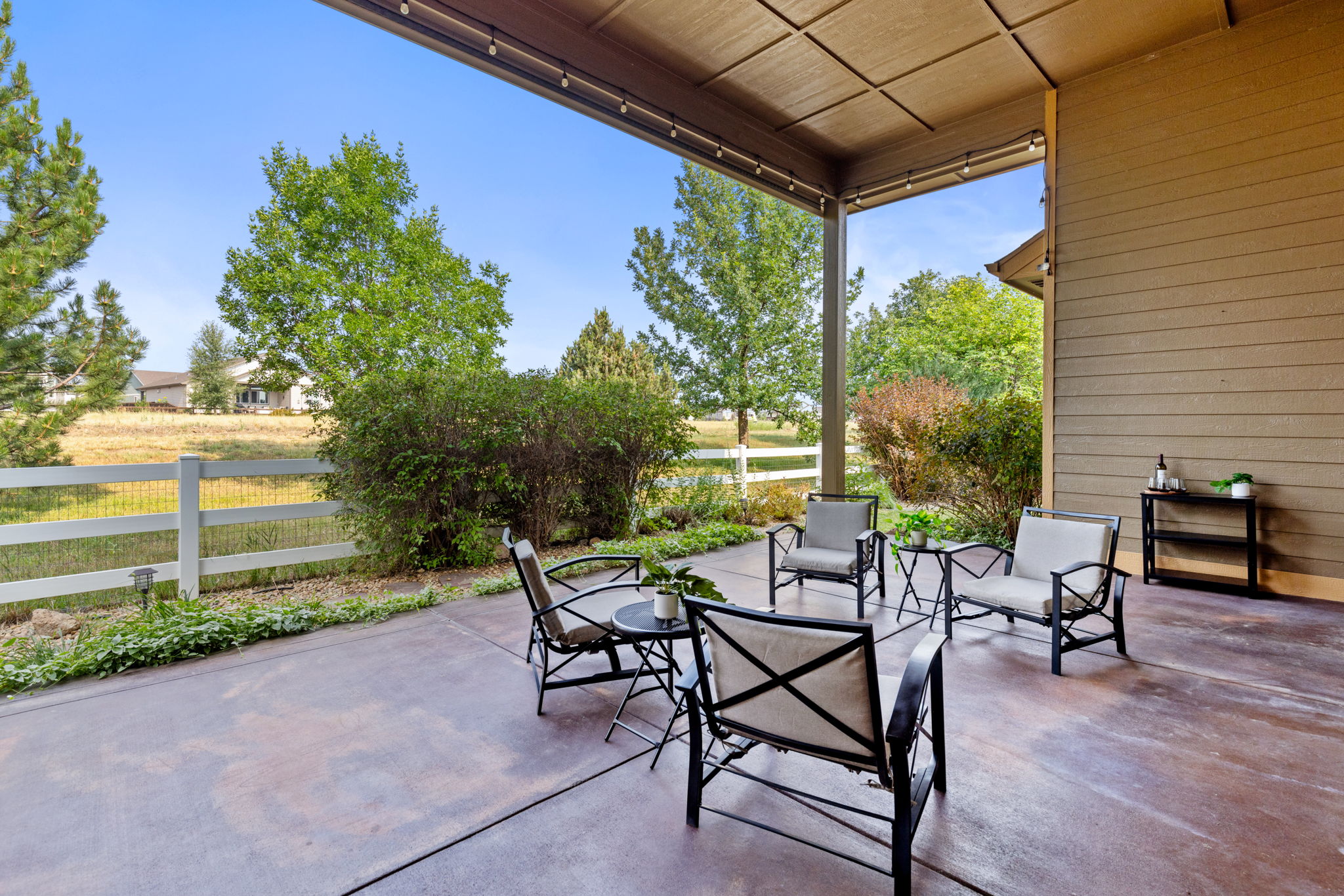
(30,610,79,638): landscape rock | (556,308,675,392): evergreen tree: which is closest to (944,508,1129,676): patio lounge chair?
(30,610,79,638): landscape rock

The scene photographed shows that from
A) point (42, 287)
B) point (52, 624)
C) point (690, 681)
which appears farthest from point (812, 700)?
point (42, 287)

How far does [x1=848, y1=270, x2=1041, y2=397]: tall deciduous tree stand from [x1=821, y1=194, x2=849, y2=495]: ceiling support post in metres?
4.84

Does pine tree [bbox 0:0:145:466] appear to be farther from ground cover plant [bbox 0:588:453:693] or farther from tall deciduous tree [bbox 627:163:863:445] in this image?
tall deciduous tree [bbox 627:163:863:445]

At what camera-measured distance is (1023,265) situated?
591 centimetres

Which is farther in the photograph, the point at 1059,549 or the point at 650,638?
the point at 1059,549

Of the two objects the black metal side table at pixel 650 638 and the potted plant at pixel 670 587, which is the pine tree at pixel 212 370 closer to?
the black metal side table at pixel 650 638

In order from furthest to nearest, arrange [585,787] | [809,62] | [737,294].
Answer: [737,294] → [809,62] → [585,787]

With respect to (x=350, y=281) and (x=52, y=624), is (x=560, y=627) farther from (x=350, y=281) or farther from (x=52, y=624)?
(x=350, y=281)

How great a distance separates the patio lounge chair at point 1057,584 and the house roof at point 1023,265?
3.09 metres

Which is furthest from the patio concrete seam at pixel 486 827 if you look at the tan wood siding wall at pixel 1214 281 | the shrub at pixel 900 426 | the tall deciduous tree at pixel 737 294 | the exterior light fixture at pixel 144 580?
the tall deciduous tree at pixel 737 294

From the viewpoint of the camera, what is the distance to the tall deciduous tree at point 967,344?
12.4 metres

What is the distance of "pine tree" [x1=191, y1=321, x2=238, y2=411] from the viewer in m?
11.8

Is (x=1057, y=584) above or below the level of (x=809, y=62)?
below

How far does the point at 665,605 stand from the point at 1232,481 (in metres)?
4.59
